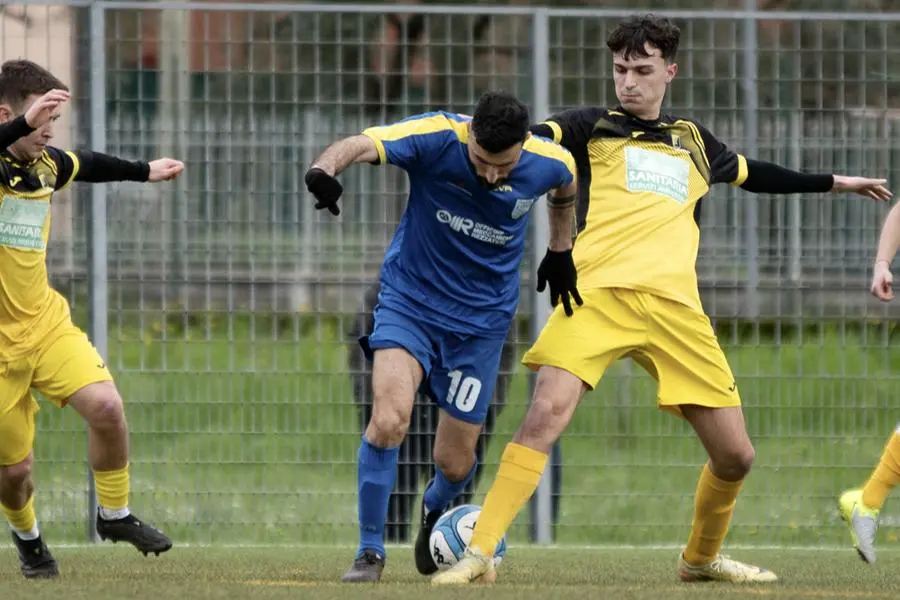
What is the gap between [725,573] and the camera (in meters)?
7.75

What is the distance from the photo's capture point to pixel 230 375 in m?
9.95

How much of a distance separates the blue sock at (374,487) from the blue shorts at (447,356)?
14.7 inches

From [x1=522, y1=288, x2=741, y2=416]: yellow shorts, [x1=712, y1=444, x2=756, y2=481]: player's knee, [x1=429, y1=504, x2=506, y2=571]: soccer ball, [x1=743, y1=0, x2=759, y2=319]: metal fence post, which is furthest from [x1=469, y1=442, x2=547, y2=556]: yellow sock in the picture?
[x1=743, y1=0, x2=759, y2=319]: metal fence post

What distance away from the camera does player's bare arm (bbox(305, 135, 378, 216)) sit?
255 inches

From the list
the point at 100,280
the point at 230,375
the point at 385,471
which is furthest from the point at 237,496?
the point at 385,471

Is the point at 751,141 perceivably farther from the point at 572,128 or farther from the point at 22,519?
the point at 22,519

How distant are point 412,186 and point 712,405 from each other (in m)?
1.39

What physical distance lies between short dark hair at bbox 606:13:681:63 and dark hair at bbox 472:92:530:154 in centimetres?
76

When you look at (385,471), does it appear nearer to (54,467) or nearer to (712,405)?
(712,405)

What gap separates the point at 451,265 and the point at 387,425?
27.6 inches

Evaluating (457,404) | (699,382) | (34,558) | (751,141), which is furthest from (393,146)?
(751,141)

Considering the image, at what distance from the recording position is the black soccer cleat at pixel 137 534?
7.78 metres

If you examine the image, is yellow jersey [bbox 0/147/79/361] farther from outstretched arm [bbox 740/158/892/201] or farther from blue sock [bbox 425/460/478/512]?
outstretched arm [bbox 740/158/892/201]

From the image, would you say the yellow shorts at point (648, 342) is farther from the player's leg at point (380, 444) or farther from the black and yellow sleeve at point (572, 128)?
the black and yellow sleeve at point (572, 128)
